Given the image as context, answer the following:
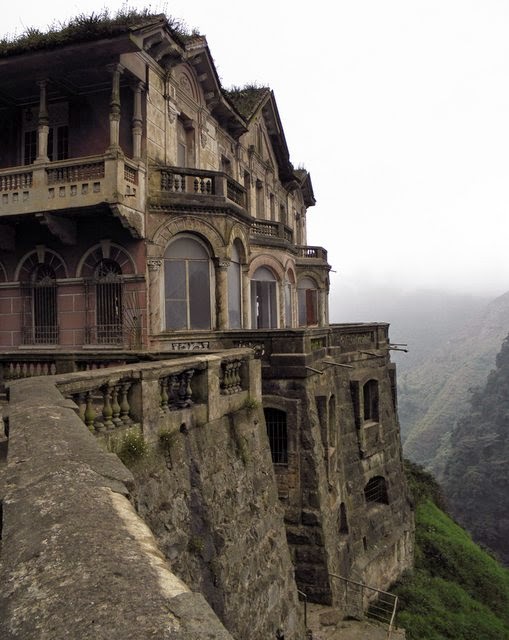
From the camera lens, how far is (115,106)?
13938 millimetres

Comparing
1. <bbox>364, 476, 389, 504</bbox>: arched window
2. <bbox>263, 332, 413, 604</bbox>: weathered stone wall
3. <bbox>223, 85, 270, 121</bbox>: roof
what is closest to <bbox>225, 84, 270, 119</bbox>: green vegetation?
<bbox>223, 85, 270, 121</bbox>: roof

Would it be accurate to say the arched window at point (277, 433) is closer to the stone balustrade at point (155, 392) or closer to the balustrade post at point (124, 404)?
the stone balustrade at point (155, 392)

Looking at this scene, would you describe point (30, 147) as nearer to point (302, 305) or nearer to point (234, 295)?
point (234, 295)

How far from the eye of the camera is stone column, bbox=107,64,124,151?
13.7 meters

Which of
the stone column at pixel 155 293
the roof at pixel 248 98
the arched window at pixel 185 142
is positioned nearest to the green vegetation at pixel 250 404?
the stone column at pixel 155 293

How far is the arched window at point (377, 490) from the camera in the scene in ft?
61.5

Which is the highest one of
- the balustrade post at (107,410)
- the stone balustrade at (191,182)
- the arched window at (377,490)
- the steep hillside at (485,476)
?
the stone balustrade at (191,182)

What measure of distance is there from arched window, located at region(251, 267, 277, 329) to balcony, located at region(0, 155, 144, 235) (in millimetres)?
6418

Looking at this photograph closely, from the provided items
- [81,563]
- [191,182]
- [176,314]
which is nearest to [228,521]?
[81,563]

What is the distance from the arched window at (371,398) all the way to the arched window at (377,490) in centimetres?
225

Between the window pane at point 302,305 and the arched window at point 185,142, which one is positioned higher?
the arched window at point 185,142

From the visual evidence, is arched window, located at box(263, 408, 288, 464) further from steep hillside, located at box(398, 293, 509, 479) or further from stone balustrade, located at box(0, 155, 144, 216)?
steep hillside, located at box(398, 293, 509, 479)

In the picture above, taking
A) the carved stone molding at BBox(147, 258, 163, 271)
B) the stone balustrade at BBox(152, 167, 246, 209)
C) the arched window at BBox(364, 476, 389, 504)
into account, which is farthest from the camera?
the arched window at BBox(364, 476, 389, 504)

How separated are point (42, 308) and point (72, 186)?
4.33 m
